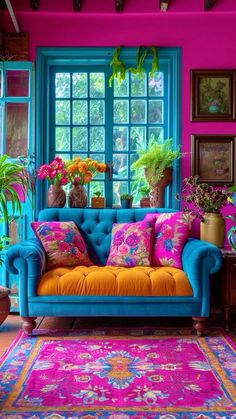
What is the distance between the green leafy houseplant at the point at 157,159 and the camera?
4.55 metres

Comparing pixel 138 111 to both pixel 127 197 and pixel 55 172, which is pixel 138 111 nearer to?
pixel 127 197

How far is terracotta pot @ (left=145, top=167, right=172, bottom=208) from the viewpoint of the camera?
4.57m

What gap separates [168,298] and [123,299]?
34 centimetres

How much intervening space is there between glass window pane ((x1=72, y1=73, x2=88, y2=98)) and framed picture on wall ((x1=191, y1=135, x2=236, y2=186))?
4.10 ft

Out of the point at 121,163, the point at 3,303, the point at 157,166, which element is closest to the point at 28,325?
the point at 3,303

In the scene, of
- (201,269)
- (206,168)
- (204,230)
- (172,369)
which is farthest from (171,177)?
(172,369)

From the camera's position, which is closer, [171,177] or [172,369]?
[172,369]

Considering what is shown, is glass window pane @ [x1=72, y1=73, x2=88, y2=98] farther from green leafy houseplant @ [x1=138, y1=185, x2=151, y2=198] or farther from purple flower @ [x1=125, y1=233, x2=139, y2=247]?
purple flower @ [x1=125, y1=233, x2=139, y2=247]

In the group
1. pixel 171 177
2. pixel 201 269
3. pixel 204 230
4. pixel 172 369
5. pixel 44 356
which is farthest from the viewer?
pixel 171 177

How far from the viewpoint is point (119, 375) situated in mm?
2816

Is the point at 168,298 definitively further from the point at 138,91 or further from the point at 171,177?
the point at 138,91

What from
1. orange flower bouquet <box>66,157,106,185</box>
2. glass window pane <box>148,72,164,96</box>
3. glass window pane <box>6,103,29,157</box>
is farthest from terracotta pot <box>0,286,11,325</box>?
glass window pane <box>148,72,164,96</box>

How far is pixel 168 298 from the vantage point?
141 inches

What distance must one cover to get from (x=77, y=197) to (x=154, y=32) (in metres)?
1.82
